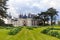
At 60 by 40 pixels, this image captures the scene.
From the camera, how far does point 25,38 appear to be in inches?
1071

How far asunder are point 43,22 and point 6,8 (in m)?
14.3

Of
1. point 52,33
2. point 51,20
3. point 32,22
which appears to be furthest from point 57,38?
point 32,22

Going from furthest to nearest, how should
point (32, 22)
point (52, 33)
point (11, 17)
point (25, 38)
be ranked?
point (32, 22)
point (11, 17)
point (52, 33)
point (25, 38)

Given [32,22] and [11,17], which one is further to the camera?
[32,22]

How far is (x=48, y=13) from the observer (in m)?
73.4

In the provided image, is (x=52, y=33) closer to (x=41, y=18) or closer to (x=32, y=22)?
(x=41, y=18)

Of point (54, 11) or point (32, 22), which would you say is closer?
point (54, 11)

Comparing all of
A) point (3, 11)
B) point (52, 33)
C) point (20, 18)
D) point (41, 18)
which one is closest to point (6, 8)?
point (3, 11)

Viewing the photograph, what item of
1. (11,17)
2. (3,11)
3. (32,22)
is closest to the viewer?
(3,11)

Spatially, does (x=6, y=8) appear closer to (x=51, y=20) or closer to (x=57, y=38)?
(x=51, y=20)

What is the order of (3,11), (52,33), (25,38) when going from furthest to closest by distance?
(3,11)
(52,33)
(25,38)

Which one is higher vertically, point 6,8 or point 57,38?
point 6,8

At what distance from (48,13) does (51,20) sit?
116 inches

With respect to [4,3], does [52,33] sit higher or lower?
lower
